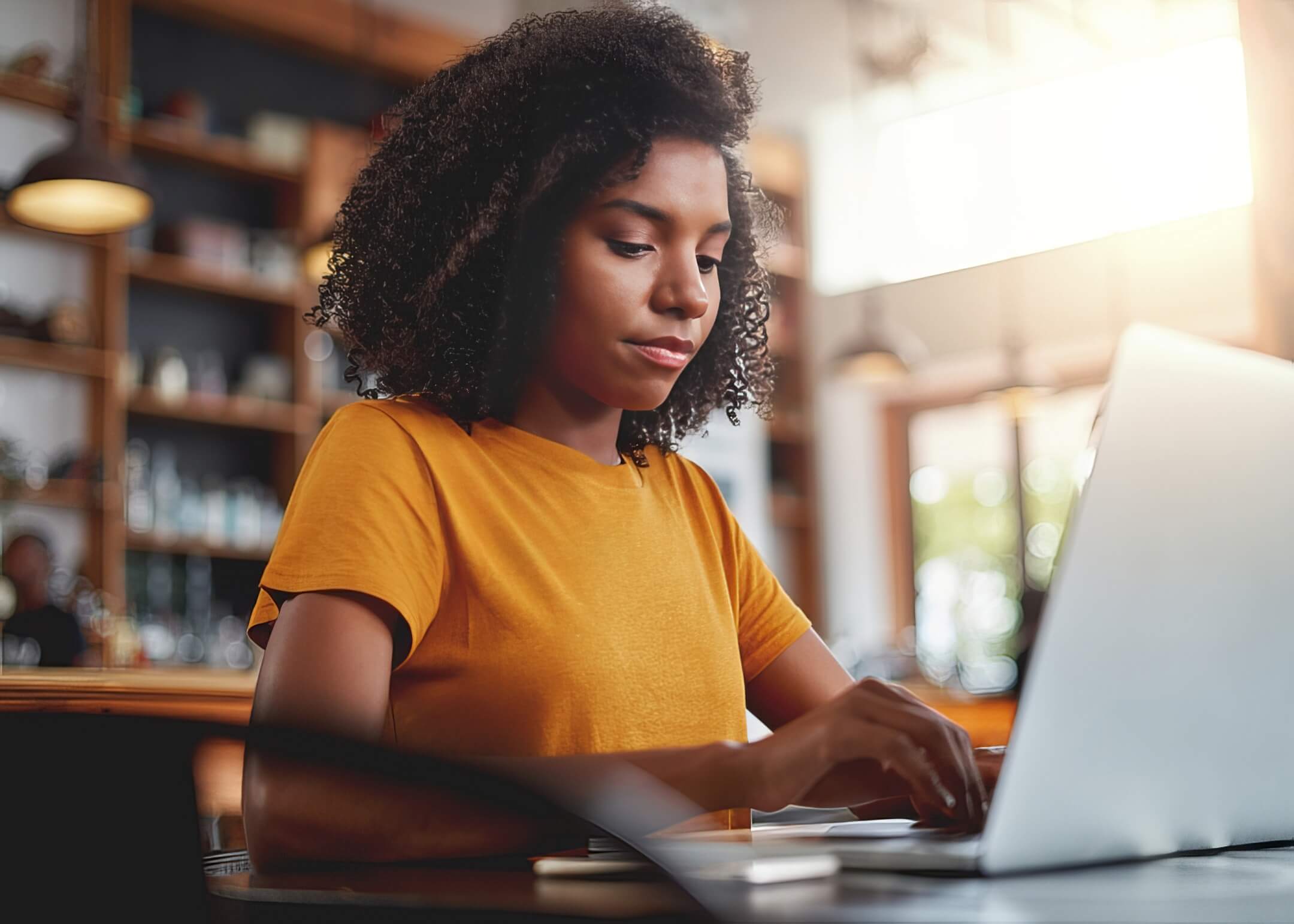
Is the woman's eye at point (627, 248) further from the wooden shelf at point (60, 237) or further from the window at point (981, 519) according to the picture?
the window at point (981, 519)

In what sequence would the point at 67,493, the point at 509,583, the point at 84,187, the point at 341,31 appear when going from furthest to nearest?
1. the point at 341,31
2. the point at 67,493
3. the point at 84,187
4. the point at 509,583

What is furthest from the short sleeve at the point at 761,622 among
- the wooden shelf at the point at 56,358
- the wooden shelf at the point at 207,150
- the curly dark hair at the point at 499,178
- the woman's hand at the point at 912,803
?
the wooden shelf at the point at 207,150

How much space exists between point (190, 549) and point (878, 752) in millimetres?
4497

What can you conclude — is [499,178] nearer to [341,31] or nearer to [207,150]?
[207,150]

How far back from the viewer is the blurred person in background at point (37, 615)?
3877mm

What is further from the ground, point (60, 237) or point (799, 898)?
point (60, 237)

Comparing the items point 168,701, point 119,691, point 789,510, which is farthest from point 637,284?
point 789,510

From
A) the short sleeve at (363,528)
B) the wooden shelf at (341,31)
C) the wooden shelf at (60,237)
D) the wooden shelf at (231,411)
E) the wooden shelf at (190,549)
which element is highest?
the wooden shelf at (341,31)

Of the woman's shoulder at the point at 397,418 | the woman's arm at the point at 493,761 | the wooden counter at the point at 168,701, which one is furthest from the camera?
the woman's shoulder at the point at 397,418

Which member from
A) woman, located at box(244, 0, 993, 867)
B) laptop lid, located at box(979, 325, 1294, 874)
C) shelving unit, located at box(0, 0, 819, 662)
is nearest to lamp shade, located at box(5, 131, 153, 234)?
shelving unit, located at box(0, 0, 819, 662)

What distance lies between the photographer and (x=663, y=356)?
100 centimetres

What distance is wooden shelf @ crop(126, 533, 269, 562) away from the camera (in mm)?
4707

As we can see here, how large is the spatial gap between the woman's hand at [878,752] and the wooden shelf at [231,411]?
4.44 meters

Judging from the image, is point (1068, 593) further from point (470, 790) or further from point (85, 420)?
point (85, 420)
